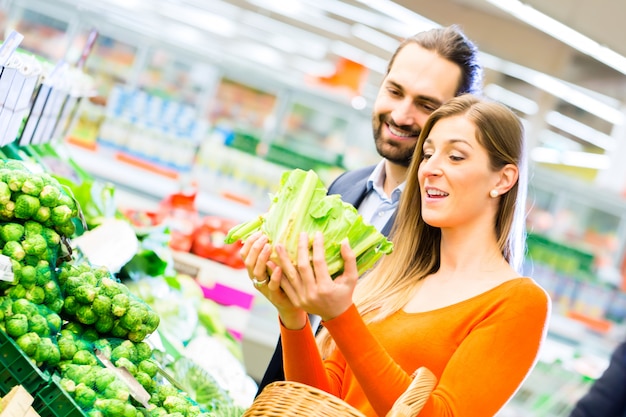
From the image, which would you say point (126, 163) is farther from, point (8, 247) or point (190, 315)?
point (8, 247)

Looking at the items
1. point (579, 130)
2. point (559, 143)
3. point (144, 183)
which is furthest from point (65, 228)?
point (559, 143)

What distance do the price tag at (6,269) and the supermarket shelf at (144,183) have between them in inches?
167

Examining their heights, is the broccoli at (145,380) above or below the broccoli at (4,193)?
below

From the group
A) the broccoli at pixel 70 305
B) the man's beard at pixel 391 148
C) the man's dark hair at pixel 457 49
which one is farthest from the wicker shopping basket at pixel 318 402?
the man's dark hair at pixel 457 49

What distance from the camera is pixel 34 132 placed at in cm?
329

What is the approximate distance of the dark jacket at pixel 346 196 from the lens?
8.17 ft

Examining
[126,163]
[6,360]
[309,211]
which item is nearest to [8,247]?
[6,360]

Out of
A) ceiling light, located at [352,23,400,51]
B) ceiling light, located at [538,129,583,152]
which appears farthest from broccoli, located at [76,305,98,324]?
ceiling light, located at [538,129,583,152]

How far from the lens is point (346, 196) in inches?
110

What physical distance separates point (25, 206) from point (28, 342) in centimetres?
43

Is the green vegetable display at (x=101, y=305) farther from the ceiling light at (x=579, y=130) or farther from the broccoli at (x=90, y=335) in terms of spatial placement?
the ceiling light at (x=579, y=130)

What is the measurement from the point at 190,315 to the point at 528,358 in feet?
7.51

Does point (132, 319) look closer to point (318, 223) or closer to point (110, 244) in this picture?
point (318, 223)

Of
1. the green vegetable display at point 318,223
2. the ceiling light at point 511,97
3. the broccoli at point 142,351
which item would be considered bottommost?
the broccoli at point 142,351
